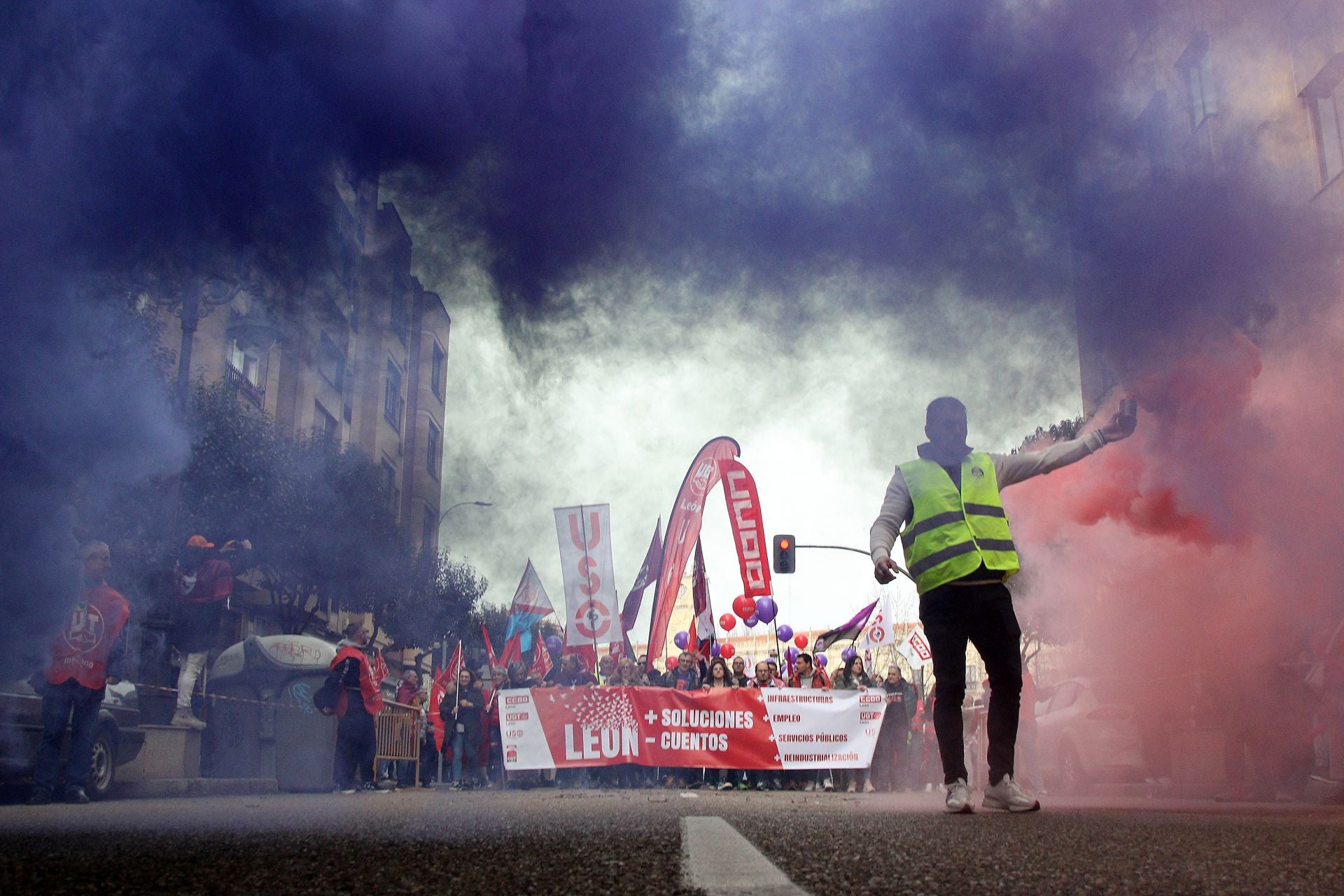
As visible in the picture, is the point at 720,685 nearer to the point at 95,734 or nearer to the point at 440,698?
the point at 440,698

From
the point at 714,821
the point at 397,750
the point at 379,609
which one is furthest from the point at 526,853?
the point at 379,609

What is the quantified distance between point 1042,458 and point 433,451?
39.8 m

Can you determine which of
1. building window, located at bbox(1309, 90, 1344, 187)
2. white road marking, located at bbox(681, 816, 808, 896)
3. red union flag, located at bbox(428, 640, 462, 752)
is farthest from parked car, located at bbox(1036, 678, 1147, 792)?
white road marking, located at bbox(681, 816, 808, 896)

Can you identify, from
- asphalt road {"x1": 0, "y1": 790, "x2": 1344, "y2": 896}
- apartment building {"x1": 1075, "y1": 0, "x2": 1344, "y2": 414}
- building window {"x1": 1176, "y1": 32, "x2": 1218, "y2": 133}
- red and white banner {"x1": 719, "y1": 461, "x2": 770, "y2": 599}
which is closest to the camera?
→ asphalt road {"x1": 0, "y1": 790, "x2": 1344, "y2": 896}

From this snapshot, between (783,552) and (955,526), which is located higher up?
(783,552)

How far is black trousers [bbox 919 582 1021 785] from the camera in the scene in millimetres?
5758

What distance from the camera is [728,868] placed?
3117mm

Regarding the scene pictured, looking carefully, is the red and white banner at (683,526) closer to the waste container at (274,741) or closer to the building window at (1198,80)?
the waste container at (274,741)

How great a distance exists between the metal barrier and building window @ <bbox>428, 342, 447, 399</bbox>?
7.24m

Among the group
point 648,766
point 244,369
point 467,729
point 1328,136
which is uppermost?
point 1328,136

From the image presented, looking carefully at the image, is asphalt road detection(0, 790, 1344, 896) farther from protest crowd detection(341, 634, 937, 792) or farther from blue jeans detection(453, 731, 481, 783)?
blue jeans detection(453, 731, 481, 783)

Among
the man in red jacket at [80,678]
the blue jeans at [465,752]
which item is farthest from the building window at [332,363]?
the blue jeans at [465,752]

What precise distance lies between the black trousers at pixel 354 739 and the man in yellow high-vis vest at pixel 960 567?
308 inches

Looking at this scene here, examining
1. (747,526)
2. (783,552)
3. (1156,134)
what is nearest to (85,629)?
(1156,134)
